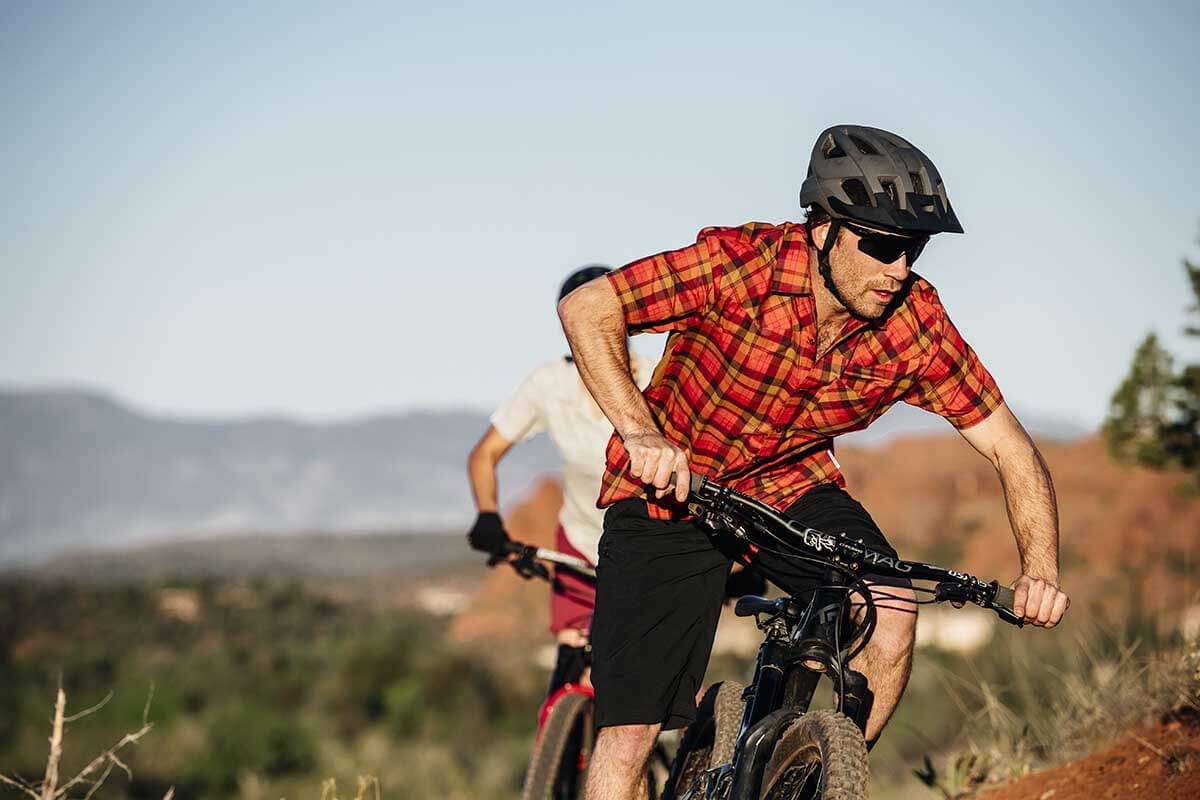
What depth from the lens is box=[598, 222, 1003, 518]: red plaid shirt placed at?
4.57 m

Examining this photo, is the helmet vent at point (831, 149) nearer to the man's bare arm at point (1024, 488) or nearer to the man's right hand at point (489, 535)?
the man's bare arm at point (1024, 488)

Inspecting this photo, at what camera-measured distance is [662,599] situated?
16.0ft

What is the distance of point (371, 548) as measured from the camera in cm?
12706

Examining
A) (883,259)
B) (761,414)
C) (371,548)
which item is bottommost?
(371,548)

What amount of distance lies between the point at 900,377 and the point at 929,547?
107 feet

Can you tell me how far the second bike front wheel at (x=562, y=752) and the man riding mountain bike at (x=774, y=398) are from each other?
1899 millimetres

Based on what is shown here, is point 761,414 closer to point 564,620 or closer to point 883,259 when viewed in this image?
point 883,259

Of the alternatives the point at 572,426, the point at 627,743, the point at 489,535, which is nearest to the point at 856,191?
the point at 627,743

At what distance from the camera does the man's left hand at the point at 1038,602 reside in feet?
13.5

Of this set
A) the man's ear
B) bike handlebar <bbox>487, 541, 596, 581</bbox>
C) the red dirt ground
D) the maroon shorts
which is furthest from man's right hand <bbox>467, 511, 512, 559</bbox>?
the man's ear

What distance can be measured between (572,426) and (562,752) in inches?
59.1

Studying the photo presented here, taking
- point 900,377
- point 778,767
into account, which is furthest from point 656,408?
point 778,767

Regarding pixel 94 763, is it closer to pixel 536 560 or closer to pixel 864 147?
pixel 536 560

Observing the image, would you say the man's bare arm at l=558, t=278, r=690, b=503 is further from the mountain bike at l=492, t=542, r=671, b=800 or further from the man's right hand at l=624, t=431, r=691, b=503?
the mountain bike at l=492, t=542, r=671, b=800
